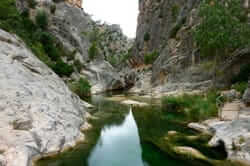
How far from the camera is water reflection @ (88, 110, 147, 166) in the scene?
31.3 ft

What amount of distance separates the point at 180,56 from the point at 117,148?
1175 inches

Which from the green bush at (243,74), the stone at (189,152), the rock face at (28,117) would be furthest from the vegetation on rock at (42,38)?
the green bush at (243,74)

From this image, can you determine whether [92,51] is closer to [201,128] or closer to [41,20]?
[41,20]

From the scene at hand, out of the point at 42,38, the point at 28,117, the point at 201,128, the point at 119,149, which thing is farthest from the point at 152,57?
the point at 28,117

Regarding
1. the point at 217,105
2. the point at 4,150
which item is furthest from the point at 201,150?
the point at 4,150

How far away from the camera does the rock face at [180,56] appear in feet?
98.7

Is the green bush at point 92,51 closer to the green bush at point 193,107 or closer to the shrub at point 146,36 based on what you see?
the shrub at point 146,36

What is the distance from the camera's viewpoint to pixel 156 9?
2454 inches

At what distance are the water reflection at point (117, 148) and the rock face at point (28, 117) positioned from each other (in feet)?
5.25

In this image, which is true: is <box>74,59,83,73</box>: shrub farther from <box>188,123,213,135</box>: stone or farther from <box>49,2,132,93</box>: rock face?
<box>188,123,213,135</box>: stone

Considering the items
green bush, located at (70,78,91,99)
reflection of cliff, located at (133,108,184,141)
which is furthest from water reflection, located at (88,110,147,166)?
green bush, located at (70,78,91,99)

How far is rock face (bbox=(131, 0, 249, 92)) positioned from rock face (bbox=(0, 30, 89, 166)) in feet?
72.9

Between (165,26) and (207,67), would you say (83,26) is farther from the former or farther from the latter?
(207,67)

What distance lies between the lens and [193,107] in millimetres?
17359
